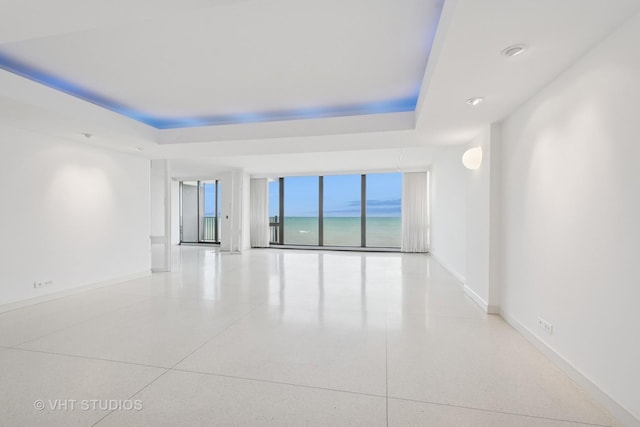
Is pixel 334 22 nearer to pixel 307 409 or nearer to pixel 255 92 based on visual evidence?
pixel 255 92

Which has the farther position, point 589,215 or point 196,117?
point 196,117

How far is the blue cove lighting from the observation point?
9.77ft

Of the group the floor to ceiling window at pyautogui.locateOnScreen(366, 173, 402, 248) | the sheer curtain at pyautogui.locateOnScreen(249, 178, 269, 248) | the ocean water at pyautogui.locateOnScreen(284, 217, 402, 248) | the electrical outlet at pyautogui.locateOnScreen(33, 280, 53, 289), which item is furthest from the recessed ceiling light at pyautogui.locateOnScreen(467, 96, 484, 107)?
the floor to ceiling window at pyautogui.locateOnScreen(366, 173, 402, 248)

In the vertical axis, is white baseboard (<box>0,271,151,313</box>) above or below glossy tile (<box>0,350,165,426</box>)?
above

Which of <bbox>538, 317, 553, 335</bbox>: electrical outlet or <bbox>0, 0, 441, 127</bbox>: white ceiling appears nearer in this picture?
<bbox>0, 0, 441, 127</bbox>: white ceiling

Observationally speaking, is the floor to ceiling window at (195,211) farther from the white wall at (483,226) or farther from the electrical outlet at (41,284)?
the white wall at (483,226)

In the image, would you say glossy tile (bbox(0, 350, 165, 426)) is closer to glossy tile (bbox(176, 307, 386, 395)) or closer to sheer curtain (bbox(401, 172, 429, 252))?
glossy tile (bbox(176, 307, 386, 395))

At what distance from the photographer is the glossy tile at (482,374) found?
181cm

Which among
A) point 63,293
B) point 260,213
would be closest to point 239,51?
point 63,293

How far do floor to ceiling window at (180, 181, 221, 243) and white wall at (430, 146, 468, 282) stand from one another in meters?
8.70

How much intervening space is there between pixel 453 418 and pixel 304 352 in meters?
1.23

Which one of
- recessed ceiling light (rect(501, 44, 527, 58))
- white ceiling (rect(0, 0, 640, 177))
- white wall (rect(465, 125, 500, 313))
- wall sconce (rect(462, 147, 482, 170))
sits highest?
white ceiling (rect(0, 0, 640, 177))

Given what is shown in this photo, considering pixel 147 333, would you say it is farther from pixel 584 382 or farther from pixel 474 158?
pixel 474 158

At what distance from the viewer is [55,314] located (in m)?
3.46
